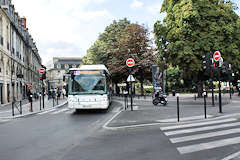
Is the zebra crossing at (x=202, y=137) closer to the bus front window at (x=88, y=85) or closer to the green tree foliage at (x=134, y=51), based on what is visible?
the bus front window at (x=88, y=85)

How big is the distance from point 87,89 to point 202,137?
8.60 m

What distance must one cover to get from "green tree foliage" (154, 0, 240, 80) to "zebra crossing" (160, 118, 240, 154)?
16770 millimetres

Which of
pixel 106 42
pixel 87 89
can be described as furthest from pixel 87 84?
pixel 106 42

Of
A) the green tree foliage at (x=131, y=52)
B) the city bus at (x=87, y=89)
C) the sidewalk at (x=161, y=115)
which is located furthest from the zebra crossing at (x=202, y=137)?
the green tree foliage at (x=131, y=52)

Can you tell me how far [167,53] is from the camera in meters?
26.7

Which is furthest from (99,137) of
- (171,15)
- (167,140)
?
(171,15)

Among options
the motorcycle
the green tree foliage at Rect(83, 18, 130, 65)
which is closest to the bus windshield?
the motorcycle

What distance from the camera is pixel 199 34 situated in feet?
82.6

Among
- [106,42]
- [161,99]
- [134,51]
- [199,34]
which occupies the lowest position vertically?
[161,99]

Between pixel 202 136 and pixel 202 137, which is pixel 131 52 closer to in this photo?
pixel 202 136

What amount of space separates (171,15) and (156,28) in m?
2.11

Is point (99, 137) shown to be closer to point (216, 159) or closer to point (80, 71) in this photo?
point (216, 159)

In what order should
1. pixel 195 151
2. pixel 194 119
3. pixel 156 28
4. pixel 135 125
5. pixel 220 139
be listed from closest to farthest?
pixel 195 151, pixel 220 139, pixel 135 125, pixel 194 119, pixel 156 28

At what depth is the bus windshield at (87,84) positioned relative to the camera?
14.6 metres
